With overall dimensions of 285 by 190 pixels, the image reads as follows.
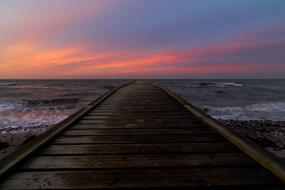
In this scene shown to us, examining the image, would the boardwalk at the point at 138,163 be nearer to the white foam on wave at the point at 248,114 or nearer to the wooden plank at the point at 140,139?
the wooden plank at the point at 140,139

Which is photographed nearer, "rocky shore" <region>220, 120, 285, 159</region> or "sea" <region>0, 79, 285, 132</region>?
"rocky shore" <region>220, 120, 285, 159</region>

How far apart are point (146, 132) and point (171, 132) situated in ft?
1.31

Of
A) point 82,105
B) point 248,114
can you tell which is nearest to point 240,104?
point 248,114

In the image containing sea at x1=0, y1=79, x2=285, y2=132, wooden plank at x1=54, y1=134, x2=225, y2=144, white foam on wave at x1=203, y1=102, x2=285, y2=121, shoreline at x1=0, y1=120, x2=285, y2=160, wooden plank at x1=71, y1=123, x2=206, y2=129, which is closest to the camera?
wooden plank at x1=54, y1=134, x2=225, y2=144

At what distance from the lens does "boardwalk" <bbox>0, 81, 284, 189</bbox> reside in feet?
5.95

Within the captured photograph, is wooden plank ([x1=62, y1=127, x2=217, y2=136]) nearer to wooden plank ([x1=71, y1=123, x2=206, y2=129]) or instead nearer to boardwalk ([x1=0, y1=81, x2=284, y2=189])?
boardwalk ([x1=0, y1=81, x2=284, y2=189])

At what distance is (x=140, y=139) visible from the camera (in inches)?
119

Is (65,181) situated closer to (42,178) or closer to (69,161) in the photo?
(42,178)

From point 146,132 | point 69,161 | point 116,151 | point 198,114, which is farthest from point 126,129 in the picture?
point 198,114

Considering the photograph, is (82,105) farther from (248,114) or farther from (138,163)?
(138,163)

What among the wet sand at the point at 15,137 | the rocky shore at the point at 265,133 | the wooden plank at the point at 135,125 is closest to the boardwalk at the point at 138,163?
the wooden plank at the point at 135,125

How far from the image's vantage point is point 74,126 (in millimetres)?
3812

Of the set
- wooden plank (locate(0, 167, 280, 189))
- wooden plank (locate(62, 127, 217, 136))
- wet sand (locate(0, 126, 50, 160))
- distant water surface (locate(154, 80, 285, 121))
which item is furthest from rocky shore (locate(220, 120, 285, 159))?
wet sand (locate(0, 126, 50, 160))

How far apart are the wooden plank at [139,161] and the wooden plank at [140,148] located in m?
0.12
